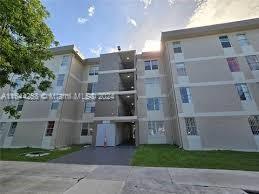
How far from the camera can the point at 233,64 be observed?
619 inches

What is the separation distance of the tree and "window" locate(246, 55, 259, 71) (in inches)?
758

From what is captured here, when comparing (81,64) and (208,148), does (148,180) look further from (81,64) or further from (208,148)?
(81,64)

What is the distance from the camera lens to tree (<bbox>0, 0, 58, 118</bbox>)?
6.86 m

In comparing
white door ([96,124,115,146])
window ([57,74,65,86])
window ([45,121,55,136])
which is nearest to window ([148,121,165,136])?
white door ([96,124,115,146])

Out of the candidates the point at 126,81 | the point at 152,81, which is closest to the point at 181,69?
the point at 152,81

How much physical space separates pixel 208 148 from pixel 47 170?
13.7 m

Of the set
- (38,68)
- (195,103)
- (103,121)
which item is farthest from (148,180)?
(103,121)

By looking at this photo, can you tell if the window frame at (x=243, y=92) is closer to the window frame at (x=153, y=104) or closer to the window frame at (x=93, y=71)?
the window frame at (x=153, y=104)

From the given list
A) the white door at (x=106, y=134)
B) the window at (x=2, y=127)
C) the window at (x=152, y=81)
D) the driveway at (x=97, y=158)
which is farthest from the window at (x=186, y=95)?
the window at (x=2, y=127)

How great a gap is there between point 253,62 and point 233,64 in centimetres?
204

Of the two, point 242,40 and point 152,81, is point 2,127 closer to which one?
point 152,81

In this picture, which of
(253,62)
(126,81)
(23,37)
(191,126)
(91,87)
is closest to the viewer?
(23,37)

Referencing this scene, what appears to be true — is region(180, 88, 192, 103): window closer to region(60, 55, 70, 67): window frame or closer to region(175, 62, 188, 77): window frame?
region(175, 62, 188, 77): window frame

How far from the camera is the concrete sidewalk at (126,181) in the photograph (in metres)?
5.17
